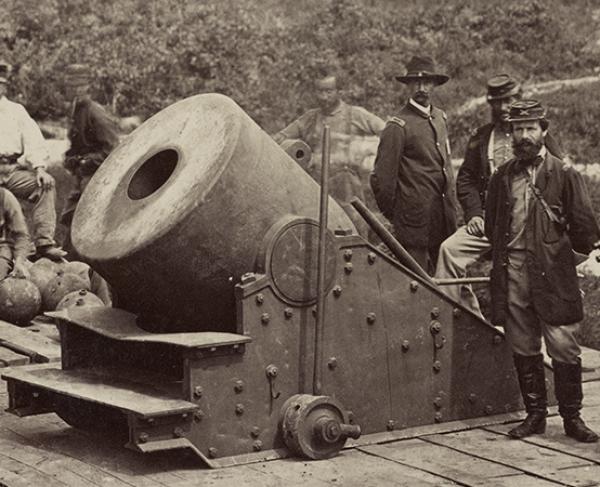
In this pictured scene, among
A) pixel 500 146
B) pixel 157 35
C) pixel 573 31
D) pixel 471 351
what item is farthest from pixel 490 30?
pixel 471 351

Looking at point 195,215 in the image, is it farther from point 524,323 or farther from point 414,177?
point 414,177

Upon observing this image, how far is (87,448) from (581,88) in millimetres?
12654

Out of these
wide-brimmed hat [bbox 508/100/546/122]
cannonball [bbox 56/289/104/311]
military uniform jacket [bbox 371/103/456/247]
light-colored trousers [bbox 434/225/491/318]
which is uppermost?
wide-brimmed hat [bbox 508/100/546/122]

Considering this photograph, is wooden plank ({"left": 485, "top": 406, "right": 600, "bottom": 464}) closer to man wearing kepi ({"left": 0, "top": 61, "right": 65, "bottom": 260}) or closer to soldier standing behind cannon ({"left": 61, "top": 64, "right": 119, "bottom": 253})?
man wearing kepi ({"left": 0, "top": 61, "right": 65, "bottom": 260})

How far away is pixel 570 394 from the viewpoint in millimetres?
7383

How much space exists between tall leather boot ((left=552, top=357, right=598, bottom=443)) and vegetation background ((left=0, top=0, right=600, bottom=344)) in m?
9.80

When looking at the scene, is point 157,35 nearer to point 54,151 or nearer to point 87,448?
point 54,151

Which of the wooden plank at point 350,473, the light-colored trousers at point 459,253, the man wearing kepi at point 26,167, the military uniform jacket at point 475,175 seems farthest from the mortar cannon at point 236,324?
the man wearing kepi at point 26,167

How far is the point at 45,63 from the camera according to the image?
1905cm

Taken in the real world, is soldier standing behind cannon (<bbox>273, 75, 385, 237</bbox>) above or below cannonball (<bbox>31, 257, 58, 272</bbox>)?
above

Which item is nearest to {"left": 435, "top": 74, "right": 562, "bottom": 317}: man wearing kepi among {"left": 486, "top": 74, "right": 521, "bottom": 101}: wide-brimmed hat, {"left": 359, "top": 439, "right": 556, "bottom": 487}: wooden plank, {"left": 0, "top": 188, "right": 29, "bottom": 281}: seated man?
{"left": 486, "top": 74, "right": 521, "bottom": 101}: wide-brimmed hat

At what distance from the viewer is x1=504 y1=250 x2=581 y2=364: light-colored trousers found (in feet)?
24.2

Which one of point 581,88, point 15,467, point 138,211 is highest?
point 581,88

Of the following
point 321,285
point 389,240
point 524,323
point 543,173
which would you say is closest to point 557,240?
point 543,173
